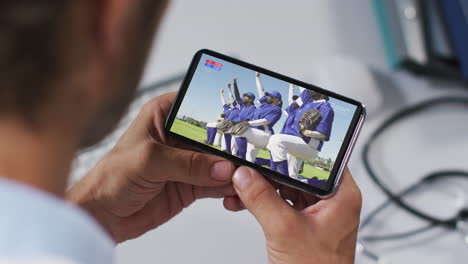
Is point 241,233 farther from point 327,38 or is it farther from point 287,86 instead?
point 327,38

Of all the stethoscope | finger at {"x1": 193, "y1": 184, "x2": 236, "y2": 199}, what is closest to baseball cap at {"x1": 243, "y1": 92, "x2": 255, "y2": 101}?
finger at {"x1": 193, "y1": 184, "x2": 236, "y2": 199}

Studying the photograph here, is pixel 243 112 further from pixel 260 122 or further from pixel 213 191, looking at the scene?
pixel 213 191

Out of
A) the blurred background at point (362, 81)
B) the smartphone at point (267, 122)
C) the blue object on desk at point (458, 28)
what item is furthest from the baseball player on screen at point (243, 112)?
the blue object on desk at point (458, 28)

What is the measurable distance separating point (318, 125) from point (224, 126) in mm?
86

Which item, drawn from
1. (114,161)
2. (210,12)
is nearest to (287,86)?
(114,161)

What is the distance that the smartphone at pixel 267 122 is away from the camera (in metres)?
0.42

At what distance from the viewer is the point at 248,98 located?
1.44 ft

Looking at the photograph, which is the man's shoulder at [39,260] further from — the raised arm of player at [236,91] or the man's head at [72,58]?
the raised arm of player at [236,91]

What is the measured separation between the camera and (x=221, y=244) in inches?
21.3

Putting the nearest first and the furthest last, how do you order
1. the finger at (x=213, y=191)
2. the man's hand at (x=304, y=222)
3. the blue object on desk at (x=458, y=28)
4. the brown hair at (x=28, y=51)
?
the brown hair at (x=28, y=51) → the man's hand at (x=304, y=222) → the finger at (x=213, y=191) → the blue object on desk at (x=458, y=28)

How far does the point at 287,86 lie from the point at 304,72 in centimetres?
22

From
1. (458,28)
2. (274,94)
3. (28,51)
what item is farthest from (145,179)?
(458,28)

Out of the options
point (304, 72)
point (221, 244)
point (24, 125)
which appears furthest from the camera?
point (304, 72)

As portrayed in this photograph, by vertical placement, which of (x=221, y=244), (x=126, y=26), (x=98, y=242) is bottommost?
(x=221, y=244)
